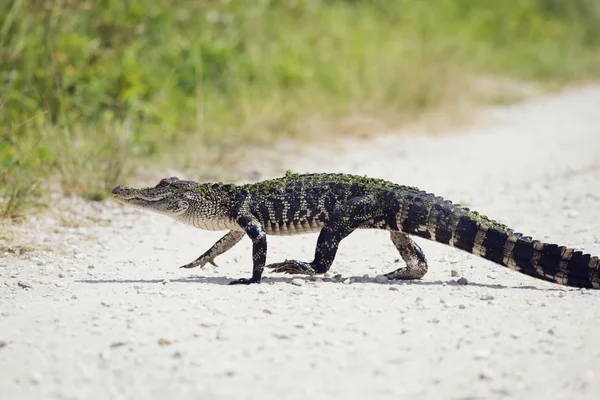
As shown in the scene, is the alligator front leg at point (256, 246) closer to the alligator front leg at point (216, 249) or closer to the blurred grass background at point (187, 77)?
the alligator front leg at point (216, 249)

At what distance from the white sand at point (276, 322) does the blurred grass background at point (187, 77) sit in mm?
1032

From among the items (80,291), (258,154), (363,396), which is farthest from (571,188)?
(363,396)

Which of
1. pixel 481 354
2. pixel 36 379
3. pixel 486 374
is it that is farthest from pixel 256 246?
pixel 486 374

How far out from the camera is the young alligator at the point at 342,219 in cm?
640

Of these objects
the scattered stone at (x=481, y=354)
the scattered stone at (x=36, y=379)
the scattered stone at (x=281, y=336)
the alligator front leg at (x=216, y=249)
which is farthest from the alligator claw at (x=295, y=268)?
the scattered stone at (x=36, y=379)

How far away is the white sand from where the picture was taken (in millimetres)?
4621

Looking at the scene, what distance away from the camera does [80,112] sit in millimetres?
11234

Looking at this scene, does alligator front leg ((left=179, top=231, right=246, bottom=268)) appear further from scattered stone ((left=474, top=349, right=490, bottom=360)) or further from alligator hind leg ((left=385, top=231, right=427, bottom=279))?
scattered stone ((left=474, top=349, right=490, bottom=360))

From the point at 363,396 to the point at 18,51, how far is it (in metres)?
7.47

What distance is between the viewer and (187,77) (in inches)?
475

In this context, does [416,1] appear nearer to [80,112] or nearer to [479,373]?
[80,112]

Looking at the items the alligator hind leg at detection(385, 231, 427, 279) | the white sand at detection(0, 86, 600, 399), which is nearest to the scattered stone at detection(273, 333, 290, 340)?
the white sand at detection(0, 86, 600, 399)

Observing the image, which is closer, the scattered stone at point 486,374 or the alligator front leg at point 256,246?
the scattered stone at point 486,374

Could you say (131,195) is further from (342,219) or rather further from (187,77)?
(187,77)
